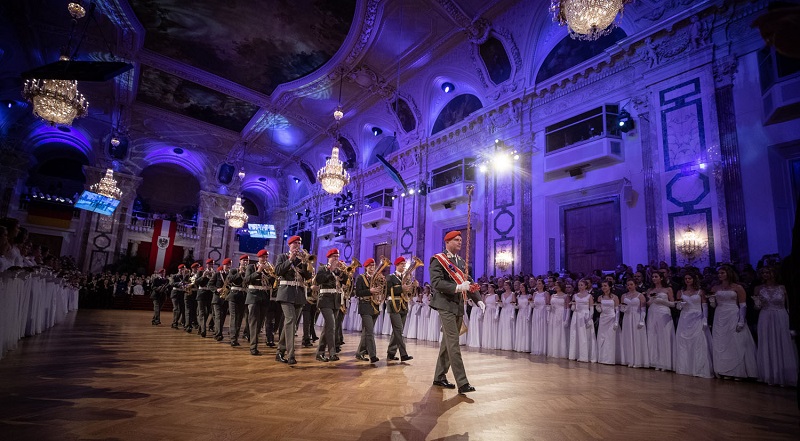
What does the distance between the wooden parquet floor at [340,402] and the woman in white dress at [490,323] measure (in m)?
3.64

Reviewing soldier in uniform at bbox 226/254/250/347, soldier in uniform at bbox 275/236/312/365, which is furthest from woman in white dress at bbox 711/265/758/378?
soldier in uniform at bbox 226/254/250/347

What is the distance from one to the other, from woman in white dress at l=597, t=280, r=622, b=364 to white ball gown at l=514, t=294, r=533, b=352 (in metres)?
1.61

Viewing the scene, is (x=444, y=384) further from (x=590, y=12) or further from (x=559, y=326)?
(x=590, y=12)

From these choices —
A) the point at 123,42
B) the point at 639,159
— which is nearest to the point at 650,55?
the point at 639,159

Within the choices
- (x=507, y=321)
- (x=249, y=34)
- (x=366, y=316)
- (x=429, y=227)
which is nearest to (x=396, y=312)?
(x=366, y=316)

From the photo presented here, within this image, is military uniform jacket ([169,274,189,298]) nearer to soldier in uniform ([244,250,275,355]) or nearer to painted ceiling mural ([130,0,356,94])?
soldier in uniform ([244,250,275,355])

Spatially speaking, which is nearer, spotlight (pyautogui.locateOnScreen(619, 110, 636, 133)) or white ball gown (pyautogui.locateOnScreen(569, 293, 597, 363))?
white ball gown (pyautogui.locateOnScreen(569, 293, 597, 363))

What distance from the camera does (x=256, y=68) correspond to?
723 inches

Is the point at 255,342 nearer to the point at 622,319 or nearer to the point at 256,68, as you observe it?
the point at 622,319

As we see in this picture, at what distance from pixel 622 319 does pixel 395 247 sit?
36.7 feet

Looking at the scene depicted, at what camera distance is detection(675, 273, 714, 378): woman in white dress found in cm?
621

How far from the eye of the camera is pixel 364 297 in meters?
6.83

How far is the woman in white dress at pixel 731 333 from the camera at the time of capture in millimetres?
5816

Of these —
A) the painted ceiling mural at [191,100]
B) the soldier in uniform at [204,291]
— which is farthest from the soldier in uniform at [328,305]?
the painted ceiling mural at [191,100]
